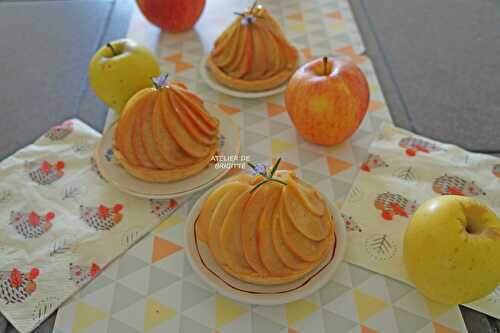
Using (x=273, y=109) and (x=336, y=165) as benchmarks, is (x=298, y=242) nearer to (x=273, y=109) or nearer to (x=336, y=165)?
(x=336, y=165)

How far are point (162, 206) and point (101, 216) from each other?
0.11 metres

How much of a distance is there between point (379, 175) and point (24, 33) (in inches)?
45.4

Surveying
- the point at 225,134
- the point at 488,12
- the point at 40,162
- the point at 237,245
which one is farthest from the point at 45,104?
the point at 488,12

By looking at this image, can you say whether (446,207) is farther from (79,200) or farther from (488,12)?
(488,12)

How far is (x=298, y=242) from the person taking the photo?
69 centimetres

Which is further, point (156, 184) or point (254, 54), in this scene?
point (254, 54)

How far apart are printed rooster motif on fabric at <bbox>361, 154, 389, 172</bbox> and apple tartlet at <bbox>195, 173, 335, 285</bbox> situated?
250 millimetres

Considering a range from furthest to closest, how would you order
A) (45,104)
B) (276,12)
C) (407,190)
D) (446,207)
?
(276,12) → (45,104) → (407,190) → (446,207)

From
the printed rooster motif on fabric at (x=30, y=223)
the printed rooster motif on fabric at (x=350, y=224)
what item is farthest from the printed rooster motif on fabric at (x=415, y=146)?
the printed rooster motif on fabric at (x=30, y=223)

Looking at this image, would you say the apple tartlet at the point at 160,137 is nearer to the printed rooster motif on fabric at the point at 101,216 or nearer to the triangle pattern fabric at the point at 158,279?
the printed rooster motif on fabric at the point at 101,216

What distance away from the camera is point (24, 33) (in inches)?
54.7

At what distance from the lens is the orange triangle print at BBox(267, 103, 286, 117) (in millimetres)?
1067

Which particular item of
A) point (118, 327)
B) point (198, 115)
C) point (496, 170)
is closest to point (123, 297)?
point (118, 327)

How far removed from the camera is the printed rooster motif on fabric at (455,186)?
2.79 feet
